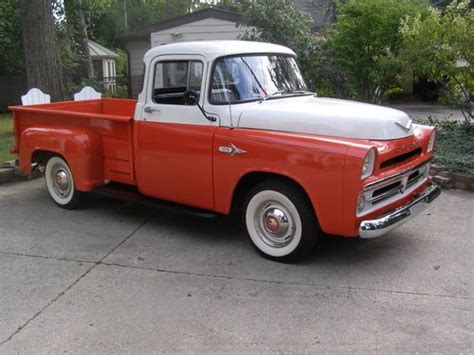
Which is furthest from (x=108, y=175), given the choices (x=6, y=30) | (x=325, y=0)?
(x=325, y=0)

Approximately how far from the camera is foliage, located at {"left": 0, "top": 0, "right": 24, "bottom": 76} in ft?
64.3

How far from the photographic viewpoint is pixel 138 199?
612cm

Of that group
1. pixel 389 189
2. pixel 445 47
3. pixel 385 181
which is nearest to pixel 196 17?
pixel 445 47

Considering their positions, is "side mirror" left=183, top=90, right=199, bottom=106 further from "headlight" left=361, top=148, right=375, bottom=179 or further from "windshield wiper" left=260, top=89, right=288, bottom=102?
"headlight" left=361, top=148, right=375, bottom=179

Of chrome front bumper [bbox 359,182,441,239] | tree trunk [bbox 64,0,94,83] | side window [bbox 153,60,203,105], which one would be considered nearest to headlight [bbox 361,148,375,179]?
chrome front bumper [bbox 359,182,441,239]

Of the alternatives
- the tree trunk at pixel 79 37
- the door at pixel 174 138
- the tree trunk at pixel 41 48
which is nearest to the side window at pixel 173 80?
the door at pixel 174 138

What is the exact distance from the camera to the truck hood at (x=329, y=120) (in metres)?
4.80

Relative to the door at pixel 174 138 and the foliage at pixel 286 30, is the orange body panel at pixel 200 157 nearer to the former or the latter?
the door at pixel 174 138

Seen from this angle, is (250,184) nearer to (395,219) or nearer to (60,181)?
(395,219)

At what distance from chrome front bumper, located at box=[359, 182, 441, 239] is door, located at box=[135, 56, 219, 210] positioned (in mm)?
1612

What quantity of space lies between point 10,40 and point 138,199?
16.9 meters

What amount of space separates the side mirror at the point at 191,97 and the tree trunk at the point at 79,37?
49.1 feet

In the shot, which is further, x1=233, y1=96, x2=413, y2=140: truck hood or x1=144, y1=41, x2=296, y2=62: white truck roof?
x1=144, y1=41, x2=296, y2=62: white truck roof

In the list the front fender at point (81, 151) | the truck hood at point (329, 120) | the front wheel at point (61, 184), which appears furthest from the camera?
the front wheel at point (61, 184)
